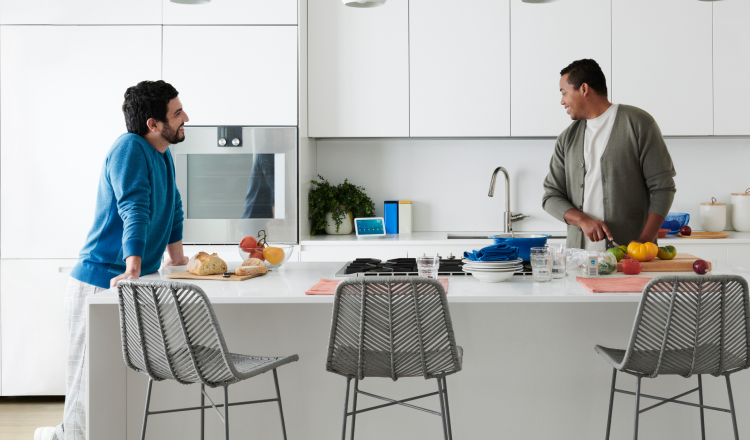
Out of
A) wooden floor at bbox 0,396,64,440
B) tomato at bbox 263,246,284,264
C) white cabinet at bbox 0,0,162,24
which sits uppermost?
white cabinet at bbox 0,0,162,24

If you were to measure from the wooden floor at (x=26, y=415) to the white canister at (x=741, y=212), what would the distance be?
4.11 meters

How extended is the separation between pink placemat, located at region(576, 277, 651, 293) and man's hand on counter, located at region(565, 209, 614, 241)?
46 cm

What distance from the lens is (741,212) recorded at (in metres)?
3.80

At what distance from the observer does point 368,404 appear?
214 centimetres

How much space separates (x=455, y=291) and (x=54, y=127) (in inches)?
102

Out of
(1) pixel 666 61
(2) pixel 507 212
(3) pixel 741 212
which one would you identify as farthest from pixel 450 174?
(3) pixel 741 212

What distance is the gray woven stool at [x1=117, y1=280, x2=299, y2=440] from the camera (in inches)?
64.4

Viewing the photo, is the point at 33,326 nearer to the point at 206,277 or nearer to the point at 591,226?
the point at 206,277

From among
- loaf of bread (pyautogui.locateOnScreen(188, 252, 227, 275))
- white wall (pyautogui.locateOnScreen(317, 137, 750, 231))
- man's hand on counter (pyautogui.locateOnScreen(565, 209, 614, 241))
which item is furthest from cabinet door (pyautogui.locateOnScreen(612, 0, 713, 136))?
loaf of bread (pyautogui.locateOnScreen(188, 252, 227, 275))

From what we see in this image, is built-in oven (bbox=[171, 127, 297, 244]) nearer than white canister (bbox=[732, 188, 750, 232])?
Yes

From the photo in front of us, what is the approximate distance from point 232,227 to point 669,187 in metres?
2.23

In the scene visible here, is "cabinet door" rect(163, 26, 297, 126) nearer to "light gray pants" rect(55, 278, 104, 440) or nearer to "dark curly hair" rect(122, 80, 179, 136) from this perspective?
"dark curly hair" rect(122, 80, 179, 136)

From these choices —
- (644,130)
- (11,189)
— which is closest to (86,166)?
(11,189)

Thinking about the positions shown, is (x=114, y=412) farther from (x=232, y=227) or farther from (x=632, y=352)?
(x=632, y=352)
